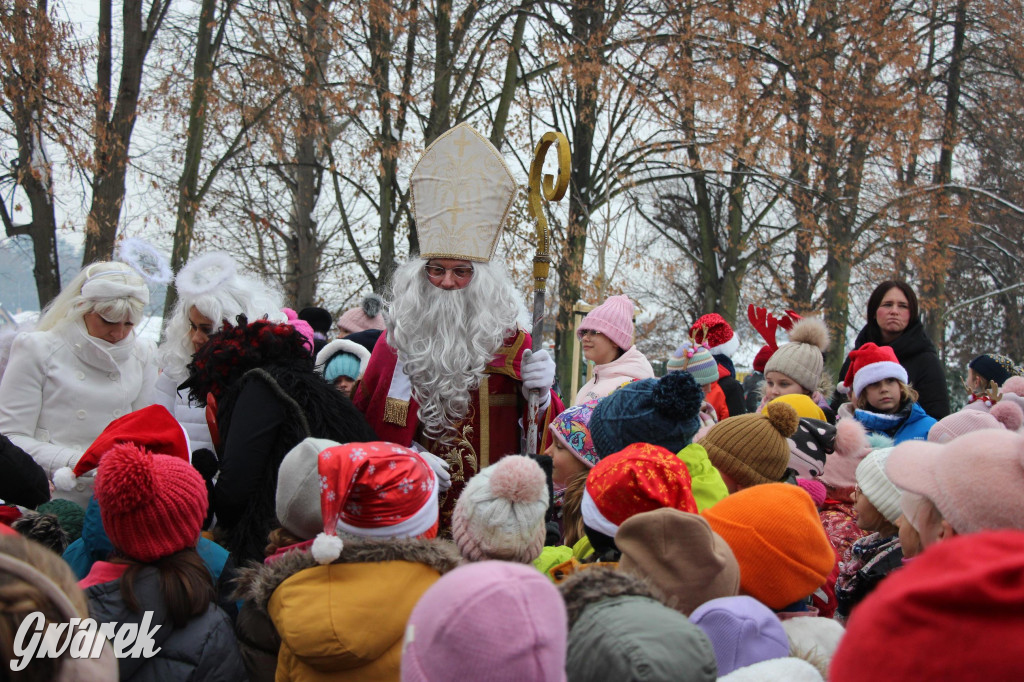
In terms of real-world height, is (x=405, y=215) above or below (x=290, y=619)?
above

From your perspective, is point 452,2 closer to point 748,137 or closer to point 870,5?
point 748,137

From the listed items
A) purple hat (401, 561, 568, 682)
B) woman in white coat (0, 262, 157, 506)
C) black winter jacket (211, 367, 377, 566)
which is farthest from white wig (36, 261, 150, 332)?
purple hat (401, 561, 568, 682)

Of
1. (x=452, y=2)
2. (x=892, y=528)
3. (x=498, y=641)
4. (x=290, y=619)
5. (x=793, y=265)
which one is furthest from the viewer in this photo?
(x=793, y=265)

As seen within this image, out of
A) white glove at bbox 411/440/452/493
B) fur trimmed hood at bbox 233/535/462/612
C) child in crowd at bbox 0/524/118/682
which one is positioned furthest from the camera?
Result: white glove at bbox 411/440/452/493

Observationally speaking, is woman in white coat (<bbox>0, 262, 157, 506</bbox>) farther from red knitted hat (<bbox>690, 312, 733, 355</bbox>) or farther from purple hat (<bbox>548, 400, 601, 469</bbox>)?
red knitted hat (<bbox>690, 312, 733, 355</bbox>)

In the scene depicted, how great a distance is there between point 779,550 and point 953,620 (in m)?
1.19

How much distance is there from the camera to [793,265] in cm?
1822

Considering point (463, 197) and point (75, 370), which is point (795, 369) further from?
point (75, 370)

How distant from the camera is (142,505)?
2.15m

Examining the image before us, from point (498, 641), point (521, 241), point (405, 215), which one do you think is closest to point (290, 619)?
point (498, 641)

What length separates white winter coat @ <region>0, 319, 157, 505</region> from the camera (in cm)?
344

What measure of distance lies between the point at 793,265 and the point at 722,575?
681 inches

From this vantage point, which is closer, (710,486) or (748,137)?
(710,486)

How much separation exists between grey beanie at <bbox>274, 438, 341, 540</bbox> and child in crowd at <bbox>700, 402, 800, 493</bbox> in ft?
4.71
